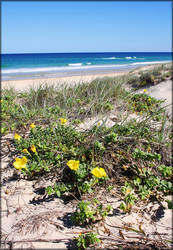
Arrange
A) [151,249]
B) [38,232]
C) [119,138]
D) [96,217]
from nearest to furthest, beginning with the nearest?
[151,249], [38,232], [96,217], [119,138]

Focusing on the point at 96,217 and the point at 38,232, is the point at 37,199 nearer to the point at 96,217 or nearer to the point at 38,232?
the point at 38,232

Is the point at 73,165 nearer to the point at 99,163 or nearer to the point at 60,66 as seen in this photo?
the point at 99,163

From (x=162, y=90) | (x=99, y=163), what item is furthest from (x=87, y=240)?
(x=162, y=90)

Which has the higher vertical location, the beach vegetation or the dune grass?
the dune grass

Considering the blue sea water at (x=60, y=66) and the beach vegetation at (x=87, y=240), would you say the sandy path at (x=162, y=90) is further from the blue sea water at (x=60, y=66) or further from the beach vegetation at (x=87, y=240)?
the beach vegetation at (x=87, y=240)

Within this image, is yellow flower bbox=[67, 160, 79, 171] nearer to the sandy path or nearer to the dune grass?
the dune grass

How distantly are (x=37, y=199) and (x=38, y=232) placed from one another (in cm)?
36

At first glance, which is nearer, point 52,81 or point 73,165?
point 73,165

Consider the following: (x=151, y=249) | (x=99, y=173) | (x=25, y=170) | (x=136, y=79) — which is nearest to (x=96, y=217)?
(x=99, y=173)

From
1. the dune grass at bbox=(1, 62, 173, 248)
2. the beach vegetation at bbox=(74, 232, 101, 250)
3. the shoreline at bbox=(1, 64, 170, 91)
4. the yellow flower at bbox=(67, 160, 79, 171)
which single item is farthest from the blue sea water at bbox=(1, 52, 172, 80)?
the beach vegetation at bbox=(74, 232, 101, 250)

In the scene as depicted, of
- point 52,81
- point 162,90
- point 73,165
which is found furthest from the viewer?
point 52,81

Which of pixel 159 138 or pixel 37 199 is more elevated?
pixel 159 138

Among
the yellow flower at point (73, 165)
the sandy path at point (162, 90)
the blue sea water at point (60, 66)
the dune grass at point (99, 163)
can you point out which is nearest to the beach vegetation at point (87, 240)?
the dune grass at point (99, 163)

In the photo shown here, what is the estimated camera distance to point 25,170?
2.08 m
